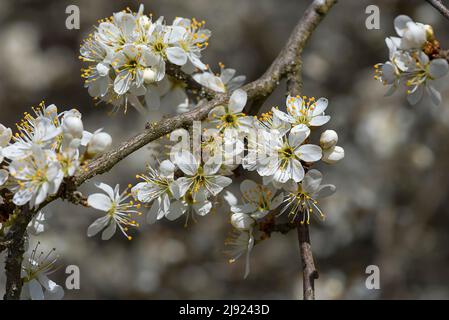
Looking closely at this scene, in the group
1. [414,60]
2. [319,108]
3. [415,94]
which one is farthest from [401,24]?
[319,108]

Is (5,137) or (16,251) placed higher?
(5,137)

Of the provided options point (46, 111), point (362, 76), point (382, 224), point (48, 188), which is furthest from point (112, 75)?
point (362, 76)

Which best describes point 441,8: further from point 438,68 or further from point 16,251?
point 16,251

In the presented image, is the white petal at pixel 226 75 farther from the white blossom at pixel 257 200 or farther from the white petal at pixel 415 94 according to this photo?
the white petal at pixel 415 94

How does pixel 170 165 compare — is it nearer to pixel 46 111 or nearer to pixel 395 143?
pixel 46 111

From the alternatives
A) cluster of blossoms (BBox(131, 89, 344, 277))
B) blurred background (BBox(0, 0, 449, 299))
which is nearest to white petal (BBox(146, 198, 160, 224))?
cluster of blossoms (BBox(131, 89, 344, 277))

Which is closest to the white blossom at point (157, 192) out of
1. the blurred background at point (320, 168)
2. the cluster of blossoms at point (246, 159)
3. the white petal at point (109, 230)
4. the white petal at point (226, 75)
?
the cluster of blossoms at point (246, 159)

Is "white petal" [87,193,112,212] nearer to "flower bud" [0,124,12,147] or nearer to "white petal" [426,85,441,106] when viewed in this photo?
"flower bud" [0,124,12,147]
